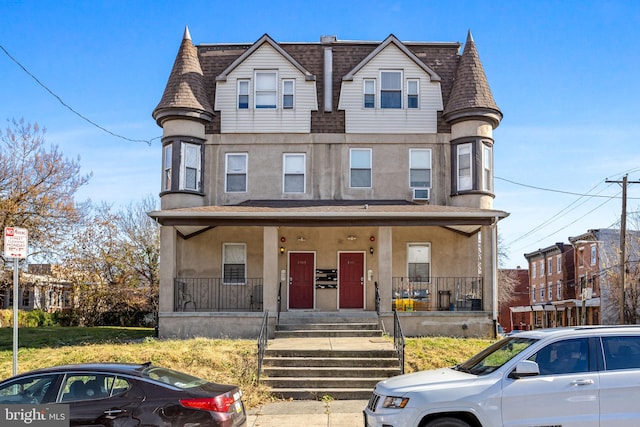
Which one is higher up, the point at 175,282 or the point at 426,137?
the point at 426,137

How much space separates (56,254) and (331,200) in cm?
1488

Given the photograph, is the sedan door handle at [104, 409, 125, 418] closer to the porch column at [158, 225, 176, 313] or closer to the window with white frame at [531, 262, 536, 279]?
the porch column at [158, 225, 176, 313]

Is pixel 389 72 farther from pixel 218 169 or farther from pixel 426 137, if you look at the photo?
pixel 218 169

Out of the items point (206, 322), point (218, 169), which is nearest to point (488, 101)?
point (218, 169)

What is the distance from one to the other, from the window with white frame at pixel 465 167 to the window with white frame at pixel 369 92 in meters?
3.40

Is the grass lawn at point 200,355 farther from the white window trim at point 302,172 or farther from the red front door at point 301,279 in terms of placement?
the white window trim at point 302,172

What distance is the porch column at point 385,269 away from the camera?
19969mm

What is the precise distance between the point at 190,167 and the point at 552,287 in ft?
161

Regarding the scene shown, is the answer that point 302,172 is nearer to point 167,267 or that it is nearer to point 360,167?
point 360,167

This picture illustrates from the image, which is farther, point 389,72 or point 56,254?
point 56,254

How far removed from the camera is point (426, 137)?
2325 centimetres

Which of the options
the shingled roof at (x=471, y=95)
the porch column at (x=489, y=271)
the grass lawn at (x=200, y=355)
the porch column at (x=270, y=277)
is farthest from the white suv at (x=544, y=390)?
the shingled roof at (x=471, y=95)

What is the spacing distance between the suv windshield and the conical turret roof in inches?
606

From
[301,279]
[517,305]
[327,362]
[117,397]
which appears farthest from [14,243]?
[517,305]
